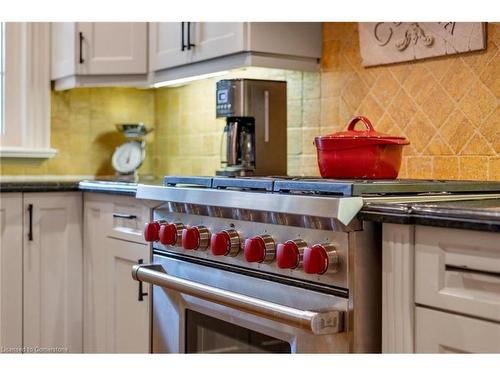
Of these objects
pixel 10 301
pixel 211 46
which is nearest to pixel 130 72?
pixel 211 46

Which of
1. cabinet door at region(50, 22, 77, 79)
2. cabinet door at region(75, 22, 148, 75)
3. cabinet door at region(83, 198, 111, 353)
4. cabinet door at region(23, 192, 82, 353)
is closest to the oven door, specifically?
cabinet door at region(83, 198, 111, 353)

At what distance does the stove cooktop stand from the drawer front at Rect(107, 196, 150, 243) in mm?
505

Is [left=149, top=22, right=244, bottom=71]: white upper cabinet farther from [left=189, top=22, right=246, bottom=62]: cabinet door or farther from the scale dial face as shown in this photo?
the scale dial face

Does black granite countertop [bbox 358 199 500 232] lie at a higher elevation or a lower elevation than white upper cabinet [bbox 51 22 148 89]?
lower

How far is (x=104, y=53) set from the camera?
3.05m

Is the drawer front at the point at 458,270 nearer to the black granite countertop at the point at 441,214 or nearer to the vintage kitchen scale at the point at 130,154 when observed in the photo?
the black granite countertop at the point at 441,214

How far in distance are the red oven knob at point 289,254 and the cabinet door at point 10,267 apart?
142cm

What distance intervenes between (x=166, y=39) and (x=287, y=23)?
58cm

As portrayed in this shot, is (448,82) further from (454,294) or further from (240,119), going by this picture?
(454,294)

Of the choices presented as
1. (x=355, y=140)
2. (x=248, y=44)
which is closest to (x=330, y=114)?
(x=248, y=44)

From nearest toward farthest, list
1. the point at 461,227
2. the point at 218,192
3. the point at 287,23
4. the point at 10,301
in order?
→ the point at 461,227, the point at 218,192, the point at 287,23, the point at 10,301

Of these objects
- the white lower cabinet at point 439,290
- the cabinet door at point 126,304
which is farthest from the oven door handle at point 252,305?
the cabinet door at point 126,304

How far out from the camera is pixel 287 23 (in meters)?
2.46

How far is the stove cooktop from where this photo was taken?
4.95 ft
